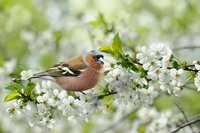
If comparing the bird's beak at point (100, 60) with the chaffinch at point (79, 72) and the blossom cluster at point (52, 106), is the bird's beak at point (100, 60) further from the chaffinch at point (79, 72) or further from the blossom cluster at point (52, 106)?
the blossom cluster at point (52, 106)

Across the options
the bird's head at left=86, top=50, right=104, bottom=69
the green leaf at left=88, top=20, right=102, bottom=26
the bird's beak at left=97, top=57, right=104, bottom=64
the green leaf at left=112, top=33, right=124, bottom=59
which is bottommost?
the green leaf at left=112, top=33, right=124, bottom=59

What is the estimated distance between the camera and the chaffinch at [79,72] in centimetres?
236

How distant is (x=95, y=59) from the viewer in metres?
2.37

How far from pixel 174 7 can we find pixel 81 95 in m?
3.02

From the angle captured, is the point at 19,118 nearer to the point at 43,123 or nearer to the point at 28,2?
the point at 28,2

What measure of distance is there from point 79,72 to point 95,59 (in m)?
0.11

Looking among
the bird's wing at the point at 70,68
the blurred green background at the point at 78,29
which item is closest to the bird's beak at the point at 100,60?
the bird's wing at the point at 70,68

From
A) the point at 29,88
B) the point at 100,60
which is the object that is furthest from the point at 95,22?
the point at 29,88

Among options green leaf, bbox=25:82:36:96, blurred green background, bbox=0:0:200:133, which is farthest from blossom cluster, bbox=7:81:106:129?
blurred green background, bbox=0:0:200:133

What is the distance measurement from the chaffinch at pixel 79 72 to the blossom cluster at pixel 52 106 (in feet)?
0.25

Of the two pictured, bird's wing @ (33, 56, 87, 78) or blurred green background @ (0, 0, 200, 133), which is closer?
bird's wing @ (33, 56, 87, 78)

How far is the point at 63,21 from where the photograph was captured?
5.29 m

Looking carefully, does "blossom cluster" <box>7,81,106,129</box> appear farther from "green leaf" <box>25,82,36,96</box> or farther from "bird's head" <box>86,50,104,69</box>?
"bird's head" <box>86,50,104,69</box>

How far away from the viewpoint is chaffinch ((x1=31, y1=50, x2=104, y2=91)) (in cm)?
236
